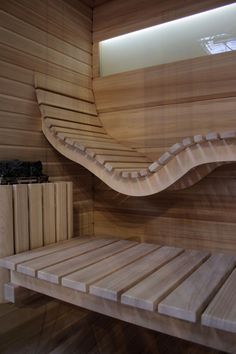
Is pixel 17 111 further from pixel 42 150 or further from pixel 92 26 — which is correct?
pixel 92 26

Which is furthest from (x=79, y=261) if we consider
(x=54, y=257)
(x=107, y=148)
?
(x=107, y=148)

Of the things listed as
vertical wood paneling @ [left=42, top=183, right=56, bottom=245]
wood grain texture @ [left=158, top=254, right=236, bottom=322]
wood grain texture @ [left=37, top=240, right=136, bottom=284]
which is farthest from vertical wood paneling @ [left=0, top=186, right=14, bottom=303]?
wood grain texture @ [left=158, top=254, right=236, bottom=322]

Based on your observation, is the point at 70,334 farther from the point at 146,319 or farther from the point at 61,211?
the point at 146,319

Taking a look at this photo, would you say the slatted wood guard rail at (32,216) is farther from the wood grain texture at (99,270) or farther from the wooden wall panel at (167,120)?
the wooden wall panel at (167,120)

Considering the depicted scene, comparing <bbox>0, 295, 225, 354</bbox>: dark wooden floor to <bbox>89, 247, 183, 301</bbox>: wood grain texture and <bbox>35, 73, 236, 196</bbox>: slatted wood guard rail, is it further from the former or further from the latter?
<bbox>35, 73, 236, 196</bbox>: slatted wood guard rail

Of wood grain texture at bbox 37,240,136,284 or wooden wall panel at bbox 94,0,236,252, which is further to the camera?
wooden wall panel at bbox 94,0,236,252

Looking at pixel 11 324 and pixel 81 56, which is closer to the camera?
pixel 11 324

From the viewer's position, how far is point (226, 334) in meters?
1.10

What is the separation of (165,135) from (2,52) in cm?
132

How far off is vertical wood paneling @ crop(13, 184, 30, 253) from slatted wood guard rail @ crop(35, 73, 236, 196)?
0.49 metres

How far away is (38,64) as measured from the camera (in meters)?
2.38

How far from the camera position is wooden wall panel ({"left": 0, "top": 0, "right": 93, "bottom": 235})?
7.03ft

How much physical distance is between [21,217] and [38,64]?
1.21 m

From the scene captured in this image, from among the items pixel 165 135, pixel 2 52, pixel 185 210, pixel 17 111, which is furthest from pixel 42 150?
pixel 185 210
